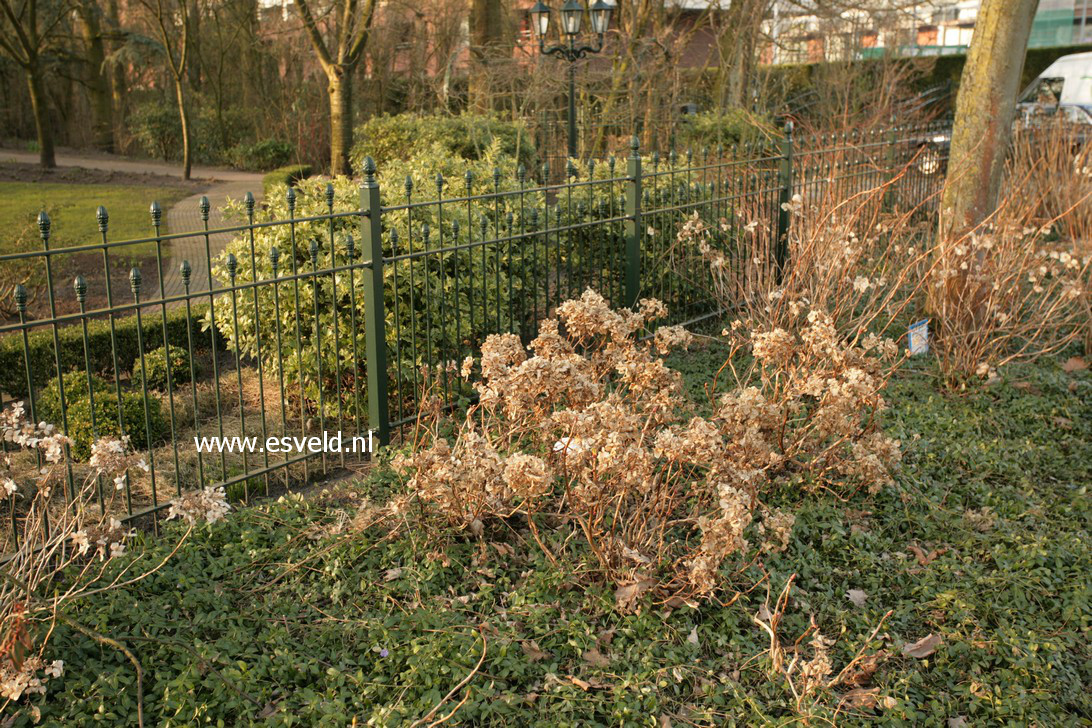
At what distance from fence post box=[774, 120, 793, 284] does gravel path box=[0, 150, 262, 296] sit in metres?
4.42

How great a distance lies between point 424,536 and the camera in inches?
162

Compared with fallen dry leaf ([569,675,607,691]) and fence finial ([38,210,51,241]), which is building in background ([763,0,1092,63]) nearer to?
fallen dry leaf ([569,675,607,691])

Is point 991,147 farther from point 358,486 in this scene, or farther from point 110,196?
point 110,196

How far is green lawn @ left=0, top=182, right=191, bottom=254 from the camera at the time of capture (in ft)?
39.8

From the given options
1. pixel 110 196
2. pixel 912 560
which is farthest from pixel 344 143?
pixel 912 560

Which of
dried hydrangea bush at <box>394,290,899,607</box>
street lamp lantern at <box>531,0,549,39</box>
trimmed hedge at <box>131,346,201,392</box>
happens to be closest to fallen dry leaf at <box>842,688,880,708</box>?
dried hydrangea bush at <box>394,290,899,607</box>

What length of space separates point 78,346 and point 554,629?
16.9 feet

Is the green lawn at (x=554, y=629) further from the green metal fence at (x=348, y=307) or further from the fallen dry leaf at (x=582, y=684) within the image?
the green metal fence at (x=348, y=307)

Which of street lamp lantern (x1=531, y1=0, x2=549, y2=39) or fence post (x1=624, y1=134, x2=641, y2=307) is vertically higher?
street lamp lantern (x1=531, y1=0, x2=549, y2=39)

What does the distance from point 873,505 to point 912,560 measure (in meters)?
0.53

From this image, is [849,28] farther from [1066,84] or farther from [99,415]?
[99,415]

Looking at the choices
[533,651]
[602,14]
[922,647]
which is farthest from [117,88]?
[922,647]

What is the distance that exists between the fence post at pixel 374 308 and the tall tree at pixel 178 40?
→ 15.8 meters

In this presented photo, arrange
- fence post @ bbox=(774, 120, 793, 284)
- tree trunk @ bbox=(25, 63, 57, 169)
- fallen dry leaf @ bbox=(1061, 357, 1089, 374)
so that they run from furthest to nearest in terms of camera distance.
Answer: tree trunk @ bbox=(25, 63, 57, 169) → fence post @ bbox=(774, 120, 793, 284) → fallen dry leaf @ bbox=(1061, 357, 1089, 374)
